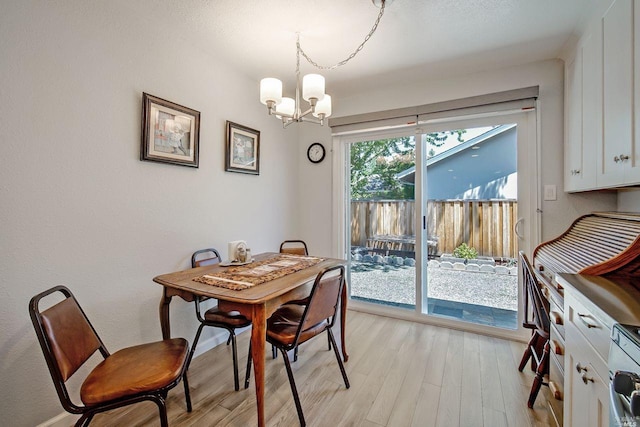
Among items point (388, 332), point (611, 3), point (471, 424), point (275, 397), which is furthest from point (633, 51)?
point (275, 397)

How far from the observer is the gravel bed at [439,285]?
2.58 meters

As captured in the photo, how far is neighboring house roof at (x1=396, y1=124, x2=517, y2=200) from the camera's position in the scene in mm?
2484

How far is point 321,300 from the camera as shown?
1531 mm

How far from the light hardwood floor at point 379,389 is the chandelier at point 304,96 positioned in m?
1.78

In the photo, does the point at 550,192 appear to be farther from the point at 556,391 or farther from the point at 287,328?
the point at 287,328

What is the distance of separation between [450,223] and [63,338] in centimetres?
286

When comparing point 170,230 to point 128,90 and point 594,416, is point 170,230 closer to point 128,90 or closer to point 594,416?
point 128,90

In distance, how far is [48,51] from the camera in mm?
1411

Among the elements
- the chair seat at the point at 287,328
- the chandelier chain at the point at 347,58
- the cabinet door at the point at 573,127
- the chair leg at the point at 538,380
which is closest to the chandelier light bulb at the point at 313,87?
the chandelier chain at the point at 347,58

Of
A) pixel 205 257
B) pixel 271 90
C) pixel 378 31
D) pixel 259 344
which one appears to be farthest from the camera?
pixel 205 257

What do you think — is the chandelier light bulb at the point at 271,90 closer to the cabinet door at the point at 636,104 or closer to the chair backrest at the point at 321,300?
the chair backrest at the point at 321,300

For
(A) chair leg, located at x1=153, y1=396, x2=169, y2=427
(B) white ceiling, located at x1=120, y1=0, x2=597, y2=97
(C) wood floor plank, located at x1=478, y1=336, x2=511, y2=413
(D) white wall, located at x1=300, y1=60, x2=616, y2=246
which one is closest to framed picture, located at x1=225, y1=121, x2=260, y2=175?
(B) white ceiling, located at x1=120, y1=0, x2=597, y2=97

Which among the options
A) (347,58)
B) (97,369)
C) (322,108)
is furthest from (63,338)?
(347,58)

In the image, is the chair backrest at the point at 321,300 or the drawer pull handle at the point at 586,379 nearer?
the drawer pull handle at the point at 586,379
